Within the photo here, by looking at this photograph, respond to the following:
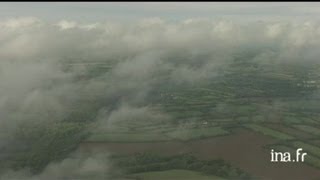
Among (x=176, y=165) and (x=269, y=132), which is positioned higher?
(x=269, y=132)

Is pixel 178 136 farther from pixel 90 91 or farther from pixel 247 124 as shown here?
pixel 90 91

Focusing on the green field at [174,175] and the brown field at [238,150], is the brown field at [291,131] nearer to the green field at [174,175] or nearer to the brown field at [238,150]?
the brown field at [238,150]

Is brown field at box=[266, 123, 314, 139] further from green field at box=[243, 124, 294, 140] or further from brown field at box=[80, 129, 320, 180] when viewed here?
brown field at box=[80, 129, 320, 180]

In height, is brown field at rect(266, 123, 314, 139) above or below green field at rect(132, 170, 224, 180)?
above

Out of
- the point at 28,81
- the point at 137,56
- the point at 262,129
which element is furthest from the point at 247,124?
the point at 28,81

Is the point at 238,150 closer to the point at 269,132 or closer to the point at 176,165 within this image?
the point at 269,132

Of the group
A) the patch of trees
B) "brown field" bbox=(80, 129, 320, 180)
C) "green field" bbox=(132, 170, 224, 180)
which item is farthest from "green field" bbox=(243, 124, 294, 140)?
"green field" bbox=(132, 170, 224, 180)

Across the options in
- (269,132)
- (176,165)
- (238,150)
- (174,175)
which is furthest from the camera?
(269,132)

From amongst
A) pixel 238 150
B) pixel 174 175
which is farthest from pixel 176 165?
pixel 238 150

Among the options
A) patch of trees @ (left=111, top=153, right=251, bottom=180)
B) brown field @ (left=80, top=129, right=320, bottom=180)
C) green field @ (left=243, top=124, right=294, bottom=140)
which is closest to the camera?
brown field @ (left=80, top=129, right=320, bottom=180)
